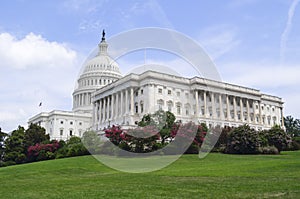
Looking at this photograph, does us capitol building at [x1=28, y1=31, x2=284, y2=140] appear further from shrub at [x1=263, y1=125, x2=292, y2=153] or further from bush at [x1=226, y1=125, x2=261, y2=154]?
bush at [x1=226, y1=125, x2=261, y2=154]

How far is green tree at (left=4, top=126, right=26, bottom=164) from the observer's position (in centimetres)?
6134

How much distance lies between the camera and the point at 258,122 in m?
104

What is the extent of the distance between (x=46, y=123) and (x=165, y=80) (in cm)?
4841

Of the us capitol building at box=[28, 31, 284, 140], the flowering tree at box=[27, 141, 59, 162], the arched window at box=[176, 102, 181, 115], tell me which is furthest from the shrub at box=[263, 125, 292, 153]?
the flowering tree at box=[27, 141, 59, 162]

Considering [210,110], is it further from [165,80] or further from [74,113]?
[74,113]

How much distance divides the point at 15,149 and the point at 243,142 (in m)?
40.5

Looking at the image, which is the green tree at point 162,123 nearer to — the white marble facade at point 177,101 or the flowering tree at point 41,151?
the flowering tree at point 41,151

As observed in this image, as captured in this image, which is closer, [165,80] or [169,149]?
[169,149]

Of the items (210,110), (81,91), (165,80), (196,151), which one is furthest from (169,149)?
(81,91)

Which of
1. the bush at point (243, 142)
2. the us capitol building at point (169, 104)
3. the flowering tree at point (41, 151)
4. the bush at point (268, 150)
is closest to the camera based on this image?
the bush at point (243, 142)

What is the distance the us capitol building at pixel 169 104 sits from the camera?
3356 inches

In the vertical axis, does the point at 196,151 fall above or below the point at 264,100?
below

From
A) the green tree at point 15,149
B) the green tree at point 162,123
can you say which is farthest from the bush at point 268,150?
the green tree at point 15,149

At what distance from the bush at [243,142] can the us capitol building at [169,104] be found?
873 inches
